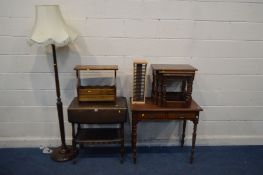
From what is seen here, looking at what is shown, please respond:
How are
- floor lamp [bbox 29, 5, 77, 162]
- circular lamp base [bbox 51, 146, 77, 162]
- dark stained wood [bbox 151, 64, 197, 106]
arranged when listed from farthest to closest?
circular lamp base [bbox 51, 146, 77, 162]
dark stained wood [bbox 151, 64, 197, 106]
floor lamp [bbox 29, 5, 77, 162]

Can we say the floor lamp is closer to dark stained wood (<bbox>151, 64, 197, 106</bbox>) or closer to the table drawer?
the table drawer

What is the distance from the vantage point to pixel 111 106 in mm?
2479

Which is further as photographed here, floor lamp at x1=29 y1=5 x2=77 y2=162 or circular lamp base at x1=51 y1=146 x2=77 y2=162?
circular lamp base at x1=51 y1=146 x2=77 y2=162

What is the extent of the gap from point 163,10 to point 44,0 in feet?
3.93

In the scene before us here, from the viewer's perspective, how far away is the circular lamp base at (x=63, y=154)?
8.73 ft

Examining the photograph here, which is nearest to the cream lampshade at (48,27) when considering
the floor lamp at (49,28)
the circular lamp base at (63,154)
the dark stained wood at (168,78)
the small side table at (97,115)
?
the floor lamp at (49,28)

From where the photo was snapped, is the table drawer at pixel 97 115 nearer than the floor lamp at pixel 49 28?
No

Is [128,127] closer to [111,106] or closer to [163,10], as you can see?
[111,106]

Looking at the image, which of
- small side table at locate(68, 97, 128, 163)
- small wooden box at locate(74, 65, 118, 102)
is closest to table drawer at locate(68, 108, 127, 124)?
small side table at locate(68, 97, 128, 163)

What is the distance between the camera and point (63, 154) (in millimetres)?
2693

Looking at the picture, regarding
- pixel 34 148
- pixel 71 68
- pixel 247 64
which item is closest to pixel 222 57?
pixel 247 64

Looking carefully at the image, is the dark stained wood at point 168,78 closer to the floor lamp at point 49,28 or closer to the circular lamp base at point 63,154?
the floor lamp at point 49,28

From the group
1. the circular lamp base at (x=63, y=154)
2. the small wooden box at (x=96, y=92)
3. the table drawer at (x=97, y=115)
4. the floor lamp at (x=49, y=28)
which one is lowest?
the circular lamp base at (x=63, y=154)

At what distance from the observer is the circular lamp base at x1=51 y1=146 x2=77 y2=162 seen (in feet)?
8.73
